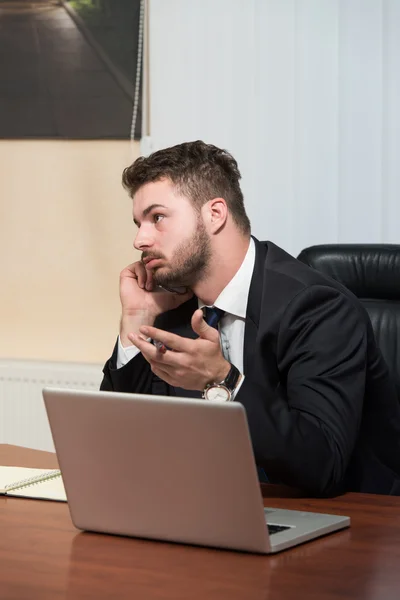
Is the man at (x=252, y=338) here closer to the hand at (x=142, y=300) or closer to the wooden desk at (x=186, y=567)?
the hand at (x=142, y=300)

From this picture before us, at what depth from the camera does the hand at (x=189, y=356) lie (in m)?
1.43

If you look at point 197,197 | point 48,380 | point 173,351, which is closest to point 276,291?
point 197,197

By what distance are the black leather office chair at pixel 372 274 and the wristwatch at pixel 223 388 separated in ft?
2.46

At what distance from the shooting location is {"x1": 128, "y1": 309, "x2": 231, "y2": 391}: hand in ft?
4.69

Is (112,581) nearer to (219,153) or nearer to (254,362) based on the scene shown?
(254,362)

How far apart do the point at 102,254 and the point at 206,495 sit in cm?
239

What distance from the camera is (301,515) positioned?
1333 millimetres

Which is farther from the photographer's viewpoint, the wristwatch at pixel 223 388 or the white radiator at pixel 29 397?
the white radiator at pixel 29 397

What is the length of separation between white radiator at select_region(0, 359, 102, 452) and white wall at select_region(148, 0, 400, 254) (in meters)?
0.88

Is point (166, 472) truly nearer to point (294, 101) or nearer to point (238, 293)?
point (238, 293)

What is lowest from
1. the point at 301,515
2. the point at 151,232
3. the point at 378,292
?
the point at 301,515

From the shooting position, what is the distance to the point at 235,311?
1.91 meters

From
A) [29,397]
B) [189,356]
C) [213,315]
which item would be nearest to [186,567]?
[189,356]

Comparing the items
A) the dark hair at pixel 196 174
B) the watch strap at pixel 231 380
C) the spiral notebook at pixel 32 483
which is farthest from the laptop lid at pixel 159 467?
the dark hair at pixel 196 174
